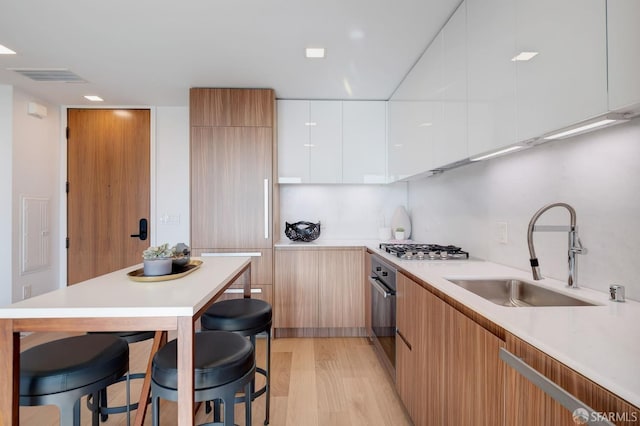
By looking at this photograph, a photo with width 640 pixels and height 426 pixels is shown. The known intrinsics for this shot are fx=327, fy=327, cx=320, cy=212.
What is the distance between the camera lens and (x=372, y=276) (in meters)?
2.84

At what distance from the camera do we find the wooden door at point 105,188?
3.74m

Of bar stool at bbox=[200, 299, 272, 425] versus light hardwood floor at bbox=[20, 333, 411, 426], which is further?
light hardwood floor at bbox=[20, 333, 411, 426]

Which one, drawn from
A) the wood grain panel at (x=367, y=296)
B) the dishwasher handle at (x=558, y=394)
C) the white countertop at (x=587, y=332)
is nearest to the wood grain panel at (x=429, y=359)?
the white countertop at (x=587, y=332)

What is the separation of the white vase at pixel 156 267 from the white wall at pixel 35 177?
2.76 metres

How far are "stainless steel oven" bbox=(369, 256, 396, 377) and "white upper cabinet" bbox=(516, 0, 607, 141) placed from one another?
4.01ft

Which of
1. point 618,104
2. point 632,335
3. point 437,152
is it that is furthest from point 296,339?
point 618,104

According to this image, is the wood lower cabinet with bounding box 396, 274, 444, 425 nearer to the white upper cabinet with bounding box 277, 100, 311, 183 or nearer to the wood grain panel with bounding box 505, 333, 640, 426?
the wood grain panel with bounding box 505, 333, 640, 426

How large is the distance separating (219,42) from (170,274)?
1.70 m

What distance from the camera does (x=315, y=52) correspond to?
8.12 feet

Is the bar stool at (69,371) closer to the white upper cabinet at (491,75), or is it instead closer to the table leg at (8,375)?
the table leg at (8,375)

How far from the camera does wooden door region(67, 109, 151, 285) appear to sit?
374cm

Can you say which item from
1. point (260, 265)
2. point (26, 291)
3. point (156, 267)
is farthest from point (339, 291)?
point (26, 291)

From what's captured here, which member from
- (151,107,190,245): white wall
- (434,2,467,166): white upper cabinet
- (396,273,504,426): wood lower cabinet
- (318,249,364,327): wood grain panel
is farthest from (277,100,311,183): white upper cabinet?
(396,273,504,426): wood lower cabinet

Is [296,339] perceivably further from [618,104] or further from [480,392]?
[618,104]
